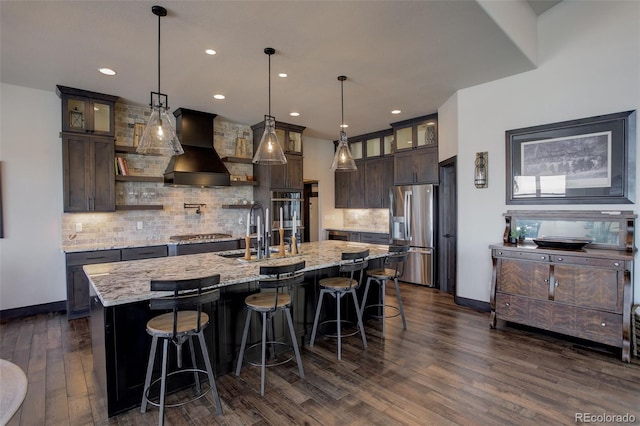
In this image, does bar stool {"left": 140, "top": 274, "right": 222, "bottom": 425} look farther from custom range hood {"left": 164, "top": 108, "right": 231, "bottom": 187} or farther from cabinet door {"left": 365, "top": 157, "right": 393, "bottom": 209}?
cabinet door {"left": 365, "top": 157, "right": 393, "bottom": 209}

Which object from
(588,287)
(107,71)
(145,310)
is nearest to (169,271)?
(145,310)

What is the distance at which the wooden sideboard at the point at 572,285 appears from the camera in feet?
9.88

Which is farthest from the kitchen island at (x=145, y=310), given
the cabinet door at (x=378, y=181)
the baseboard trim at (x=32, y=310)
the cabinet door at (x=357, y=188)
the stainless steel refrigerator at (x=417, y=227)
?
the cabinet door at (x=357, y=188)

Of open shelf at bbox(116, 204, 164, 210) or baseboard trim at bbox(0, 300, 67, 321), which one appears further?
open shelf at bbox(116, 204, 164, 210)

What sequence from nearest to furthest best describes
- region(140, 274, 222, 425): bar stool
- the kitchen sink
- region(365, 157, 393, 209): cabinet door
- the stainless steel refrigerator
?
1. region(140, 274, 222, 425): bar stool
2. the kitchen sink
3. the stainless steel refrigerator
4. region(365, 157, 393, 209): cabinet door

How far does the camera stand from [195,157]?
5.21 m

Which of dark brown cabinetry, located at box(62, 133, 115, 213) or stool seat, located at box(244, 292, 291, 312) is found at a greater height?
dark brown cabinetry, located at box(62, 133, 115, 213)

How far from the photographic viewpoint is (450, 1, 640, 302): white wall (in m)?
3.33

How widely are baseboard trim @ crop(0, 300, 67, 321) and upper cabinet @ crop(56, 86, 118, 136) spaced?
97.0 inches

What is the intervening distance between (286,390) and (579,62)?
14.9 ft

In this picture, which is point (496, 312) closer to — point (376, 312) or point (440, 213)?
point (376, 312)

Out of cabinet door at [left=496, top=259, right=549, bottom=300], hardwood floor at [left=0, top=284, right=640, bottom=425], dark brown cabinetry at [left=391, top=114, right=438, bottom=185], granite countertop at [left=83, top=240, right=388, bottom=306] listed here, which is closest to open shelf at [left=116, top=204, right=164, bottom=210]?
hardwood floor at [left=0, top=284, right=640, bottom=425]

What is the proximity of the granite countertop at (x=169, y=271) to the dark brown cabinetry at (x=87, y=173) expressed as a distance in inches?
77.3

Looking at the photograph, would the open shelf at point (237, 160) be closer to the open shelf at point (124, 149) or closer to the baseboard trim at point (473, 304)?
the open shelf at point (124, 149)
